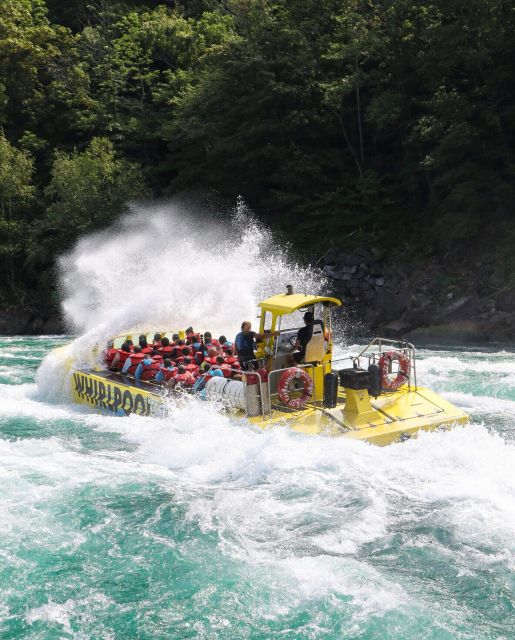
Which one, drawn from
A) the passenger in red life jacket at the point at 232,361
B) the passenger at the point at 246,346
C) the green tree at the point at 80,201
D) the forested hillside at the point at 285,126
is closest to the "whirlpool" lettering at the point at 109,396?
the passenger in red life jacket at the point at 232,361

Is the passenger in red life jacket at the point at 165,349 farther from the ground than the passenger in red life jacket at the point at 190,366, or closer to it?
farther from the ground

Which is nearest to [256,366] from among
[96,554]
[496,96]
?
[96,554]

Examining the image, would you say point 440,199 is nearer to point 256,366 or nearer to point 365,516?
point 256,366

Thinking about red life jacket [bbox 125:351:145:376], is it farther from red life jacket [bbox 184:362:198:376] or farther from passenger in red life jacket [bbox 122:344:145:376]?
red life jacket [bbox 184:362:198:376]

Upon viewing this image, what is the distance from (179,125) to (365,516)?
29.9 metres

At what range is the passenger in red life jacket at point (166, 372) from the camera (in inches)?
633

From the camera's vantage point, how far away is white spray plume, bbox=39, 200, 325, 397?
2028 cm

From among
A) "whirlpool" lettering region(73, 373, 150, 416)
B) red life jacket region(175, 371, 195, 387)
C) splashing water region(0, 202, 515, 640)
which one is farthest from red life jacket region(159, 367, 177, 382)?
splashing water region(0, 202, 515, 640)

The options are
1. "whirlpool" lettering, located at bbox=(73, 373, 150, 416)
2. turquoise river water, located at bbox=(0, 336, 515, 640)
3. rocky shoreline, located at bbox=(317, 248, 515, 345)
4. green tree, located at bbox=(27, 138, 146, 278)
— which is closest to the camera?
turquoise river water, located at bbox=(0, 336, 515, 640)

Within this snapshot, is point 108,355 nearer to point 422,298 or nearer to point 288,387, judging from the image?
point 288,387

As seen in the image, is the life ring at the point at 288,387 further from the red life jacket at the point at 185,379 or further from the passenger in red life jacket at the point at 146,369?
the passenger in red life jacket at the point at 146,369

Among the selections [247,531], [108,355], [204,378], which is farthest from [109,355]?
[247,531]

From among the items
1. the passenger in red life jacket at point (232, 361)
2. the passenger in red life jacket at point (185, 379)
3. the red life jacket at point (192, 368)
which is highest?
the passenger in red life jacket at point (232, 361)

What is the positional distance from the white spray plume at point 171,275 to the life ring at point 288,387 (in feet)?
19.9
